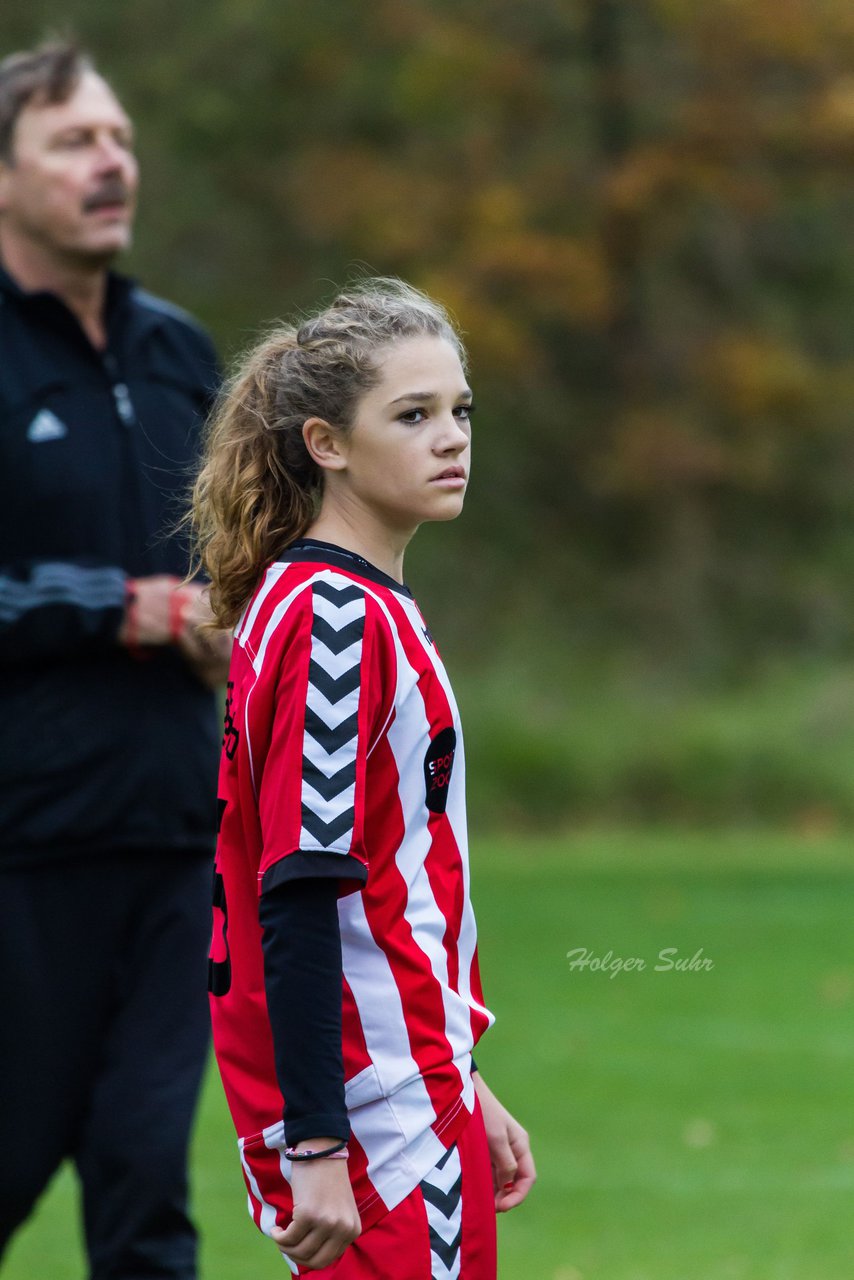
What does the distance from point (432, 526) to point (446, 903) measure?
1460 centimetres

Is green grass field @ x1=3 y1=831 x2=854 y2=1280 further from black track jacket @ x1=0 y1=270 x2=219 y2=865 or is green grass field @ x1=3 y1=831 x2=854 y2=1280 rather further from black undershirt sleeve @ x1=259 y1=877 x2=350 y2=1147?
black undershirt sleeve @ x1=259 y1=877 x2=350 y2=1147

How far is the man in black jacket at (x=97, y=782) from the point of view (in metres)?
3.22

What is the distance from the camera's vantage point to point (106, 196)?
3432 mm

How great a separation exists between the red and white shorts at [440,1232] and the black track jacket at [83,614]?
3.91 ft

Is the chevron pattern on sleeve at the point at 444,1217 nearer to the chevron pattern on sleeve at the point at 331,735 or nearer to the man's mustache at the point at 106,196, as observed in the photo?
the chevron pattern on sleeve at the point at 331,735

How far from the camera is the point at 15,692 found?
10.7ft

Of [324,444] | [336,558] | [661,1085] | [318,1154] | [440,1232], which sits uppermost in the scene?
[324,444]

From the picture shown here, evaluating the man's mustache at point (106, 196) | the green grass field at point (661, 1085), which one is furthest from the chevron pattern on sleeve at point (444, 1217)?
the green grass field at point (661, 1085)

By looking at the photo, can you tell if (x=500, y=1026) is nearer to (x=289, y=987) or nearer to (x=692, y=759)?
(x=289, y=987)

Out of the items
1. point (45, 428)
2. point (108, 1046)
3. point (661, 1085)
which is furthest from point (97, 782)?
point (661, 1085)

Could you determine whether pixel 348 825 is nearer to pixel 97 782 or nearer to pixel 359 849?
pixel 359 849

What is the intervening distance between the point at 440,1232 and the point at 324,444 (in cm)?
91

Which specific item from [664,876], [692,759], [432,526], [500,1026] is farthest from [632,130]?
[500,1026]

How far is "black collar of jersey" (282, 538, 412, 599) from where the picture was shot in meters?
2.25
